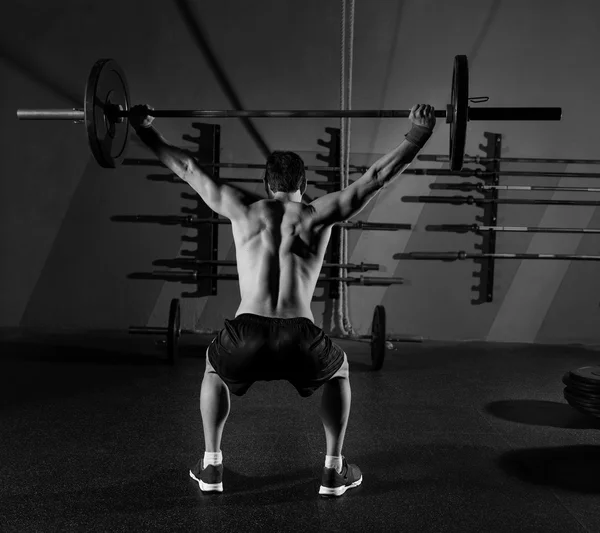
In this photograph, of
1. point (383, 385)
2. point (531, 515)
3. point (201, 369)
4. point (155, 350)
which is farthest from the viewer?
point (155, 350)

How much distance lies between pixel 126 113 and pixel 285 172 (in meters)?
0.60

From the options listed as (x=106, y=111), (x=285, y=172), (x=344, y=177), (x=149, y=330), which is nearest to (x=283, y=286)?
(x=285, y=172)

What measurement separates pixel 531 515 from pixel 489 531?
195 millimetres

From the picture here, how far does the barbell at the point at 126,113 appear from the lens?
1809 millimetres

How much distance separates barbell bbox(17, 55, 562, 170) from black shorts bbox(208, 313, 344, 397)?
67 cm

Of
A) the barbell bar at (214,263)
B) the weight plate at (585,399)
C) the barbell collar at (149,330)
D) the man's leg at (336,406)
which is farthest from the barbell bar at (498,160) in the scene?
the man's leg at (336,406)

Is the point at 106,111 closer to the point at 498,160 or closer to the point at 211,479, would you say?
the point at 211,479

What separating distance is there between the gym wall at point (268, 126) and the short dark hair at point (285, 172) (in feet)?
7.23

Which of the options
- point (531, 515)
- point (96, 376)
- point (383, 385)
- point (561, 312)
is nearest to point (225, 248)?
point (96, 376)

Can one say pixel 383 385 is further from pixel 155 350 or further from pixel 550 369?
pixel 155 350

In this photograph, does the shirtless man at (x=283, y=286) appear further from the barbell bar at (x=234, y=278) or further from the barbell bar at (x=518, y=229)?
the barbell bar at (x=518, y=229)

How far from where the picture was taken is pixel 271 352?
172 cm

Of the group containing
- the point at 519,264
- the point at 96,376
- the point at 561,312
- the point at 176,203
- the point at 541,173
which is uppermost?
the point at 541,173

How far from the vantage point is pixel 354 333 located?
399 cm
